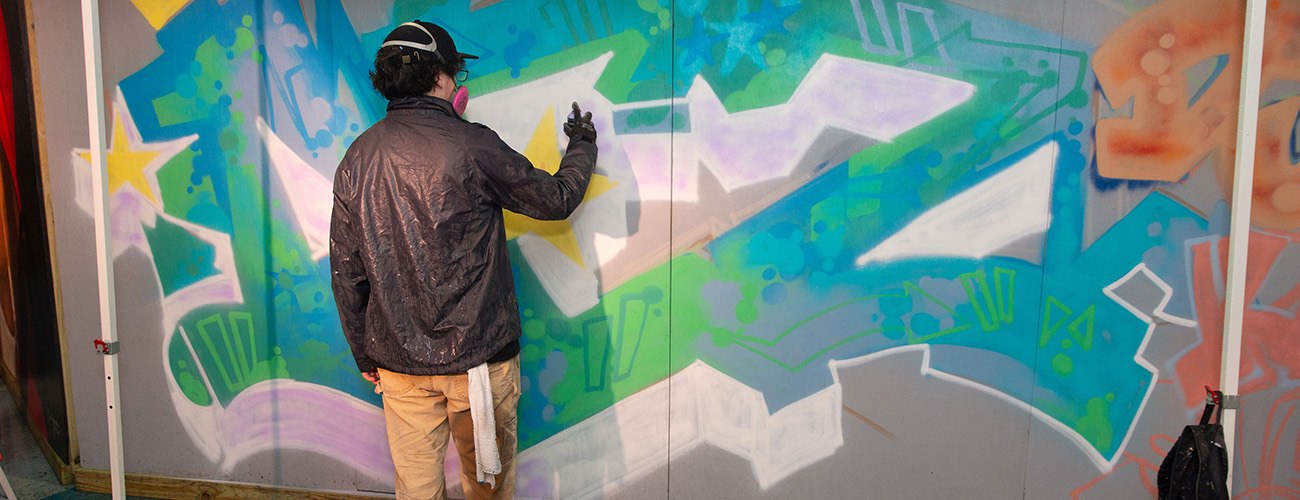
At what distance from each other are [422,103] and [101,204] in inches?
38.0

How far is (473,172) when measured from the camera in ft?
6.42

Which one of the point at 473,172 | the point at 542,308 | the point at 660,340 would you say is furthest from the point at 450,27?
the point at 660,340

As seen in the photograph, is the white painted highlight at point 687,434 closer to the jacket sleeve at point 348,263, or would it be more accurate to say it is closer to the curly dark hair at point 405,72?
the jacket sleeve at point 348,263

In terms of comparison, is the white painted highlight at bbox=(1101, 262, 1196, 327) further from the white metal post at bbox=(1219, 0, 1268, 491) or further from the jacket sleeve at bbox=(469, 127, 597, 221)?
the jacket sleeve at bbox=(469, 127, 597, 221)

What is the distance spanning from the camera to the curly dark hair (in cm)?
197

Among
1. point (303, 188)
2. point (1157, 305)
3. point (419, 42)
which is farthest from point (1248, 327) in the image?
point (303, 188)

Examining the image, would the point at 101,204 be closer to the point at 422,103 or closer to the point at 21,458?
the point at 422,103

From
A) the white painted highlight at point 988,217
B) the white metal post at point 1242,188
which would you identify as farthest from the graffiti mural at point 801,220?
the white metal post at point 1242,188

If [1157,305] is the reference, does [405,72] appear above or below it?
above

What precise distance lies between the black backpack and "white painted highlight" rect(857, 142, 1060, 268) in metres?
0.65

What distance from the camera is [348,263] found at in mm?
2035

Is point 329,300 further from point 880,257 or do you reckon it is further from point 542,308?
point 880,257

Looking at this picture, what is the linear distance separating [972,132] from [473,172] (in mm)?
1438

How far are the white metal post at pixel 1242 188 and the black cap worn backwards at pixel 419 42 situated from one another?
204cm
